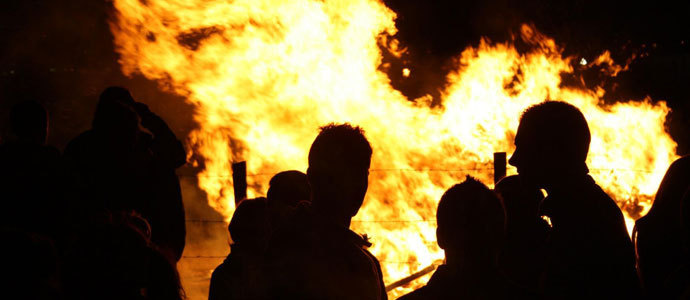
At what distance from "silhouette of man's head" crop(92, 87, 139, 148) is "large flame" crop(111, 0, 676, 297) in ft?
10.7

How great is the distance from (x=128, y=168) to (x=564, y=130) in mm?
2426

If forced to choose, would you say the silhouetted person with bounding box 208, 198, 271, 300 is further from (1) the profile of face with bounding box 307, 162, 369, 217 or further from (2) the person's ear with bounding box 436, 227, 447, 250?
(2) the person's ear with bounding box 436, 227, 447, 250

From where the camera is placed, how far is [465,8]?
889cm

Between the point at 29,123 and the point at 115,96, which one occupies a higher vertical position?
the point at 115,96

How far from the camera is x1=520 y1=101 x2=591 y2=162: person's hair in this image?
8.14ft

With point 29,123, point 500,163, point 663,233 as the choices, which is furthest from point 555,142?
point 29,123

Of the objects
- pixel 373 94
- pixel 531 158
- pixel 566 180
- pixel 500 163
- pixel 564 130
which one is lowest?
pixel 566 180

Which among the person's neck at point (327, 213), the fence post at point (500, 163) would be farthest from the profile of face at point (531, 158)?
the fence post at point (500, 163)

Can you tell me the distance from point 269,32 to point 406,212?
279 centimetres

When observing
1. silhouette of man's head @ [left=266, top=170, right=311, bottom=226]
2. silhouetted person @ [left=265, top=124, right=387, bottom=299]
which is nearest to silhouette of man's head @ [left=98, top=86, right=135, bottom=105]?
silhouette of man's head @ [left=266, top=170, right=311, bottom=226]

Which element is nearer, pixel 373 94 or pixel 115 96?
pixel 115 96

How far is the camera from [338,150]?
218cm

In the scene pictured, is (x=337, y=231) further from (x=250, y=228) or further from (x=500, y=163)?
(x=500, y=163)

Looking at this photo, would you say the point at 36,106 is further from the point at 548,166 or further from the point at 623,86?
the point at 623,86
